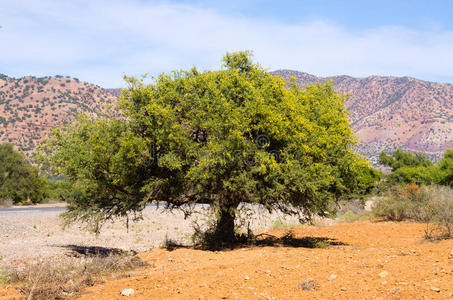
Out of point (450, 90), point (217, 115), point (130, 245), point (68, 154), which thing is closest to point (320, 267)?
point (217, 115)

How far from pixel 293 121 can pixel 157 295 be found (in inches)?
294

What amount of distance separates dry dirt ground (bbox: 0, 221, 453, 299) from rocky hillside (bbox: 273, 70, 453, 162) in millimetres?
108101

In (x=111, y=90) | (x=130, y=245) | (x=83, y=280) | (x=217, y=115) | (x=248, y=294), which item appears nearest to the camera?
(x=248, y=294)

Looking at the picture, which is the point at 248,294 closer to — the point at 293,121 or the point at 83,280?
the point at 83,280

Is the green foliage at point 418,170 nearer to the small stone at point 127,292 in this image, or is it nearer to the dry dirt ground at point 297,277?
the dry dirt ground at point 297,277

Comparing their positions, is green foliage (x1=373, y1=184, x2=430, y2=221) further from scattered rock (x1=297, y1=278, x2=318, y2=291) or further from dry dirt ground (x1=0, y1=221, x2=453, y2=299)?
scattered rock (x1=297, y1=278, x2=318, y2=291)

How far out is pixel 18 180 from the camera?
47031 millimetres

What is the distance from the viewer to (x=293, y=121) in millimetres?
13547

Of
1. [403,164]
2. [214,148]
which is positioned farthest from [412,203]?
[403,164]

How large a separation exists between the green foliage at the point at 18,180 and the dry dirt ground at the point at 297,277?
39822 mm

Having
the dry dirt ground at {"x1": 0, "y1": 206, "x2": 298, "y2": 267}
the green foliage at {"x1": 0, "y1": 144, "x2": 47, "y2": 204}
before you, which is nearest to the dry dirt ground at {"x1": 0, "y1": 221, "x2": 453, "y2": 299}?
the dry dirt ground at {"x1": 0, "y1": 206, "x2": 298, "y2": 267}

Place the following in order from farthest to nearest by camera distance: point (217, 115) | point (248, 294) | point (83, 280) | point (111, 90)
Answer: point (111, 90) < point (217, 115) < point (83, 280) < point (248, 294)

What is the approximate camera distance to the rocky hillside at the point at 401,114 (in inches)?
4936

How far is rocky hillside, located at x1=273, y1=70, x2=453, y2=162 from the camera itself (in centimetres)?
12538
